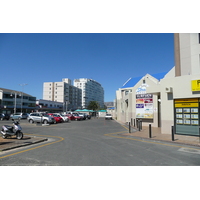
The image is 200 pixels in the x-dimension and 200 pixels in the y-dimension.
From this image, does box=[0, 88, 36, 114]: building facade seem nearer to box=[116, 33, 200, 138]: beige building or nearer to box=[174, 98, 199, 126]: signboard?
box=[116, 33, 200, 138]: beige building

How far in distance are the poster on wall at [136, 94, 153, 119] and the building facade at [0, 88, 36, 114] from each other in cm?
5305

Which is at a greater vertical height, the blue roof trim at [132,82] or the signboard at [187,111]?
the blue roof trim at [132,82]

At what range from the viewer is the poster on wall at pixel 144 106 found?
21.9 m

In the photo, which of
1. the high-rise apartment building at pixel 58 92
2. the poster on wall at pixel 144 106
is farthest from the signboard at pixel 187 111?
the high-rise apartment building at pixel 58 92

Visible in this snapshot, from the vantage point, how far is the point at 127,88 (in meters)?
35.4

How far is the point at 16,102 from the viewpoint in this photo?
222 feet

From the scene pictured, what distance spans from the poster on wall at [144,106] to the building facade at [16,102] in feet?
174

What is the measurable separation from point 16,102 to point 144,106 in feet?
198

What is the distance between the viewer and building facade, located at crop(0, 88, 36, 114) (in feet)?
205

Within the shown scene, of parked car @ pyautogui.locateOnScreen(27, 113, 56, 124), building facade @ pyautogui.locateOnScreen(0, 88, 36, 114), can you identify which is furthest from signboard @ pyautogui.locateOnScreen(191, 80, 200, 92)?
building facade @ pyautogui.locateOnScreen(0, 88, 36, 114)

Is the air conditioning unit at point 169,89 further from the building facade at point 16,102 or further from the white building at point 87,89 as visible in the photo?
the white building at point 87,89

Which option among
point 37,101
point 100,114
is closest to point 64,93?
point 37,101

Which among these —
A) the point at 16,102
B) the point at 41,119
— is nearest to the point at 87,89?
the point at 16,102
